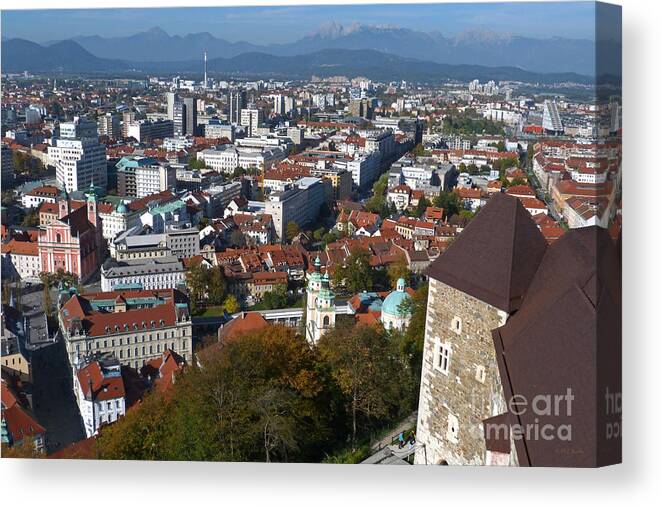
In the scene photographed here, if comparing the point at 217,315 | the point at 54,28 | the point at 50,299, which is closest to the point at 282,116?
the point at 217,315

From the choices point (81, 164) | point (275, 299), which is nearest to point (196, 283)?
point (275, 299)

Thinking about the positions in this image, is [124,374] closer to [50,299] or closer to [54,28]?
[50,299]

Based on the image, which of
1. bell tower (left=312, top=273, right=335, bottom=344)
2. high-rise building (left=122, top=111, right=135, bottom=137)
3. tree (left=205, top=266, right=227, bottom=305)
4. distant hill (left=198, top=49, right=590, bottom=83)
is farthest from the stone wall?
high-rise building (left=122, top=111, right=135, bottom=137)

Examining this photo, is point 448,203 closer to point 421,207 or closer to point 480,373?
point 421,207

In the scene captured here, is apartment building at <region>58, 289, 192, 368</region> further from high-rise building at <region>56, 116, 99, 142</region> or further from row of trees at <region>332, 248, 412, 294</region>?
high-rise building at <region>56, 116, 99, 142</region>

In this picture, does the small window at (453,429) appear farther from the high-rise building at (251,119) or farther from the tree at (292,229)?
the high-rise building at (251,119)

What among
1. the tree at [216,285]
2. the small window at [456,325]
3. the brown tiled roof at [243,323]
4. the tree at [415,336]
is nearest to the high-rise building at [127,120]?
the tree at [216,285]
